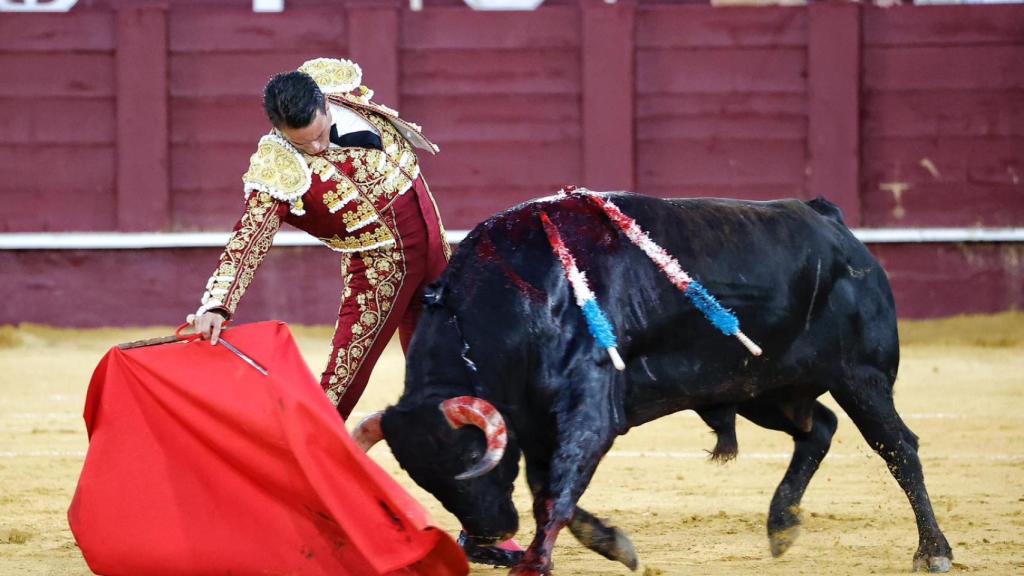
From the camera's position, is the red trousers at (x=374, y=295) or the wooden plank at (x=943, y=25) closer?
the red trousers at (x=374, y=295)

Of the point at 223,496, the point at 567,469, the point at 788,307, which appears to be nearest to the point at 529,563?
the point at 567,469

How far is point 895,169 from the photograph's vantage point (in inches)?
322

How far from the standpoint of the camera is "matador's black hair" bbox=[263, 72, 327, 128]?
119 inches

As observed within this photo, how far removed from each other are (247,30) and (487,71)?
49.9 inches

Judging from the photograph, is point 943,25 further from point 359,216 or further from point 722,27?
point 359,216

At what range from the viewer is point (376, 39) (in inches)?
317

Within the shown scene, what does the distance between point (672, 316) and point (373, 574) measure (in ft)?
2.73

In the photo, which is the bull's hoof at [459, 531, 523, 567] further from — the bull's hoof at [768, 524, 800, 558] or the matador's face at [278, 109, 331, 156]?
the matador's face at [278, 109, 331, 156]

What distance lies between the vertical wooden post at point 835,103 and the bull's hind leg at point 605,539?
5.23 metres

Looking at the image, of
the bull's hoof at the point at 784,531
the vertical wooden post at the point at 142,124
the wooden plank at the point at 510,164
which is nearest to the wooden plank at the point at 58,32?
the vertical wooden post at the point at 142,124

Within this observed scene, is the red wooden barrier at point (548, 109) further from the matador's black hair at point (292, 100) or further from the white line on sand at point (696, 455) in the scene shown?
the matador's black hair at point (292, 100)

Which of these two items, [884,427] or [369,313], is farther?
[884,427]

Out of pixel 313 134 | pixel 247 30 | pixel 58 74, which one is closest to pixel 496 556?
pixel 313 134

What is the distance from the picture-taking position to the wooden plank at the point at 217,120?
26.6 feet
